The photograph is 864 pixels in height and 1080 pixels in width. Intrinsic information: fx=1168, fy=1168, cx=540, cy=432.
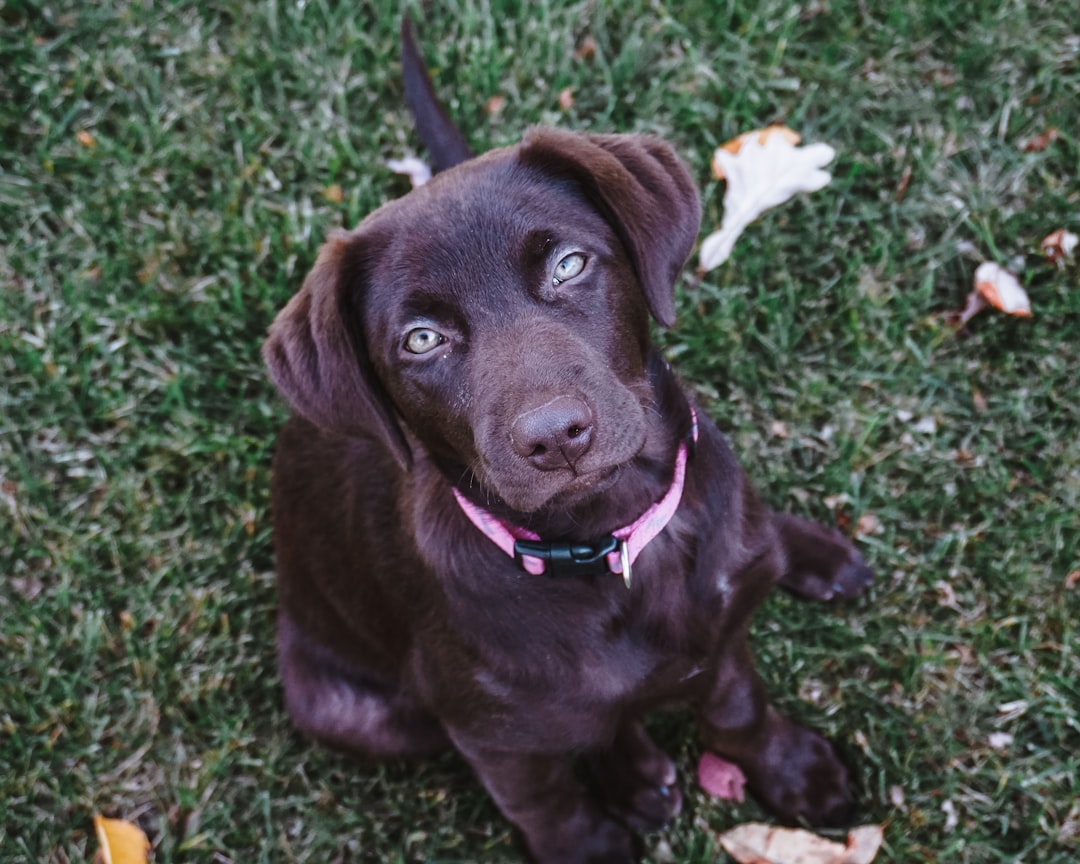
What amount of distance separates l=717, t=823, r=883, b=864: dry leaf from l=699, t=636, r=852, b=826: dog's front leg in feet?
0.21

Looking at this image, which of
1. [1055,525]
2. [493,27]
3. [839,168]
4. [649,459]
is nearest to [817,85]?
[839,168]

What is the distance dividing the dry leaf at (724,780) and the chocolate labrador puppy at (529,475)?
0.18 m

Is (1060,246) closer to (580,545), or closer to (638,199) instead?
(638,199)

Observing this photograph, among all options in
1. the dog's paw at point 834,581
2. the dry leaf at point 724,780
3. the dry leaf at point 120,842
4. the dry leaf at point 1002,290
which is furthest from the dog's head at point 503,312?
the dry leaf at point 120,842

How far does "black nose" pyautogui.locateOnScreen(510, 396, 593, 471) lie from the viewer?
2.07 metres

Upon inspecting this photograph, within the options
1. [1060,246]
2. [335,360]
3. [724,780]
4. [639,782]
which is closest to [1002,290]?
[1060,246]

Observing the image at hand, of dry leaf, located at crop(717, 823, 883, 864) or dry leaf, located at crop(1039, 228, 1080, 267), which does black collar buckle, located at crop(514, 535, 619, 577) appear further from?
dry leaf, located at crop(1039, 228, 1080, 267)

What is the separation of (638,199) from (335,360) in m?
0.70

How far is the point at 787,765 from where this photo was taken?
320 cm

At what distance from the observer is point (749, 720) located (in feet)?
9.95

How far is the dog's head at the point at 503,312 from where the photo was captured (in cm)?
220

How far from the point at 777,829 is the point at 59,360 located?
9.10ft

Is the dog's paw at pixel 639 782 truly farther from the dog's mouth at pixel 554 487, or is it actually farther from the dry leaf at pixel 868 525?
the dog's mouth at pixel 554 487

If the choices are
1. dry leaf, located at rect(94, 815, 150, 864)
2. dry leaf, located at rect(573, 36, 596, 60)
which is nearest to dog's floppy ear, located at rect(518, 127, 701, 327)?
dry leaf, located at rect(573, 36, 596, 60)
